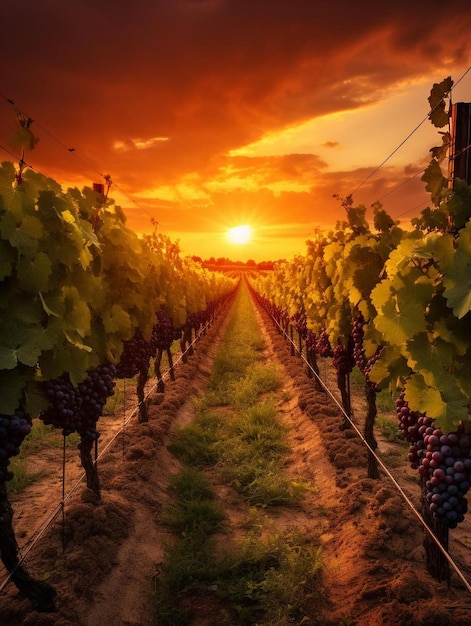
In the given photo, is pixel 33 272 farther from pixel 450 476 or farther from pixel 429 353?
pixel 450 476

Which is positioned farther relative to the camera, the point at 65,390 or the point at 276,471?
the point at 276,471

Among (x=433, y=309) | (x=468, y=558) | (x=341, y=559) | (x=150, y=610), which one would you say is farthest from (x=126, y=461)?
(x=433, y=309)

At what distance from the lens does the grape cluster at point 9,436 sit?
3.14m

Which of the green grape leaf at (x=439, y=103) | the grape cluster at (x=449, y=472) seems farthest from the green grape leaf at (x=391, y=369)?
the green grape leaf at (x=439, y=103)

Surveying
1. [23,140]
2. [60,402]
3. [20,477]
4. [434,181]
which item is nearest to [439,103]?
[434,181]

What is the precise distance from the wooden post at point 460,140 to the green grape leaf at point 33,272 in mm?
3262

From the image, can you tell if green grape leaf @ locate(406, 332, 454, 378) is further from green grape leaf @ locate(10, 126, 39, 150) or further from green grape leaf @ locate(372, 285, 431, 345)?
green grape leaf @ locate(10, 126, 39, 150)

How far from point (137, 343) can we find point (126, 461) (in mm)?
1681

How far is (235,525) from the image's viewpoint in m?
6.03

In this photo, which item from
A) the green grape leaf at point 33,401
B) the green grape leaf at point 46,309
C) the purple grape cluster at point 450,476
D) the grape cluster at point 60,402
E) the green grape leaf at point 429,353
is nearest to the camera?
the green grape leaf at point 429,353

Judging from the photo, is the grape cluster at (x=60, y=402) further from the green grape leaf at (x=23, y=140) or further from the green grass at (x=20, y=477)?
the green grass at (x=20, y=477)

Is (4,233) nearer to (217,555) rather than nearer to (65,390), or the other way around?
(65,390)

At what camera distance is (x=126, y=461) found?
23.2 ft

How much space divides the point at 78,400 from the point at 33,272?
1.48m
